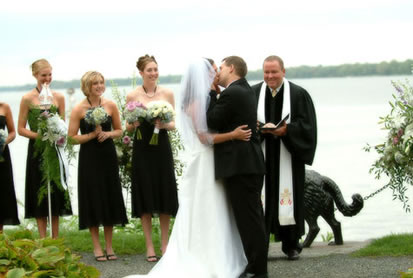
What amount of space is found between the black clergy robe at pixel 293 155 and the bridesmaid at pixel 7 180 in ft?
9.18

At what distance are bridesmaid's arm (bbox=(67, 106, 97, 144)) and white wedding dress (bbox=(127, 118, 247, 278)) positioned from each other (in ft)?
4.69

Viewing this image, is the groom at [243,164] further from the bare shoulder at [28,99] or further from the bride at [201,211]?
the bare shoulder at [28,99]

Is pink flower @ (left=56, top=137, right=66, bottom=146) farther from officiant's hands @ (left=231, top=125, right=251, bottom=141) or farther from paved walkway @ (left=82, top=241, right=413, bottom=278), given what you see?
officiant's hands @ (left=231, top=125, right=251, bottom=141)

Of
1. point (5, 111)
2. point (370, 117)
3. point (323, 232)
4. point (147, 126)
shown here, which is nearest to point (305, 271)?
point (147, 126)

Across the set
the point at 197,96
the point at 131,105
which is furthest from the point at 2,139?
the point at 197,96

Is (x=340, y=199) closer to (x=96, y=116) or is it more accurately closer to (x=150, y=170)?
(x=150, y=170)

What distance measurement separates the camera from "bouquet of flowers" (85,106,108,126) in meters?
9.29

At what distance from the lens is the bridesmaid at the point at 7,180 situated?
32.1 ft

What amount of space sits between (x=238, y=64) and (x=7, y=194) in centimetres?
325

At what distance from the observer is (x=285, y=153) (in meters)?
9.52

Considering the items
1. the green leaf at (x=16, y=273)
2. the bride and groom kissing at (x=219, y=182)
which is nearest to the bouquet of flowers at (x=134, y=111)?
the bride and groom kissing at (x=219, y=182)

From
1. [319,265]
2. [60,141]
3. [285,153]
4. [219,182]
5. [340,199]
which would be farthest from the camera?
[340,199]

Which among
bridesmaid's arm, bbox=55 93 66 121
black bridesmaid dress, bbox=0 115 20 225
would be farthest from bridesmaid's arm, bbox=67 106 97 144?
Result: black bridesmaid dress, bbox=0 115 20 225

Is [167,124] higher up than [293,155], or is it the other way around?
[167,124]
